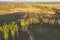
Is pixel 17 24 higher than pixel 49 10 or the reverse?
the reverse

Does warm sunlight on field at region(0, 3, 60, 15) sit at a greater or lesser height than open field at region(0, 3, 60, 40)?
greater

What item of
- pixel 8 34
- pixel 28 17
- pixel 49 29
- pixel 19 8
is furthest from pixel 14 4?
pixel 49 29

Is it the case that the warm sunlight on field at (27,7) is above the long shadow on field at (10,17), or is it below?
above

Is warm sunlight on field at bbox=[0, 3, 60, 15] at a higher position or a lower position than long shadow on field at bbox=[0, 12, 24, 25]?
higher

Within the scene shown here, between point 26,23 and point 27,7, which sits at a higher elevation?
point 27,7

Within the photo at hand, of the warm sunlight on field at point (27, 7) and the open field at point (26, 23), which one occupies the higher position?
the warm sunlight on field at point (27, 7)

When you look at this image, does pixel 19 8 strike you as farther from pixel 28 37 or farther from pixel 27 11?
pixel 28 37

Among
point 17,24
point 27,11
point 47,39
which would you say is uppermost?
point 27,11
